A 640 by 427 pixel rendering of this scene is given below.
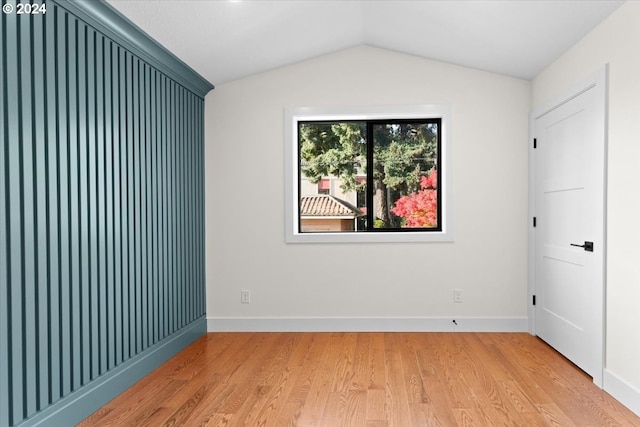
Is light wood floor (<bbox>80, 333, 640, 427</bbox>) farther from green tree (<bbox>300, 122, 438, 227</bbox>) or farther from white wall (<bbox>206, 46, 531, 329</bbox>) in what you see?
green tree (<bbox>300, 122, 438, 227</bbox>)

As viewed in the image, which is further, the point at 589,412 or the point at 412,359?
the point at 412,359

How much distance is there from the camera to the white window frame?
432 centimetres

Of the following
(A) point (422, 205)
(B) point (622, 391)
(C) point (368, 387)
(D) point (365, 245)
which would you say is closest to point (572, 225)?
(B) point (622, 391)

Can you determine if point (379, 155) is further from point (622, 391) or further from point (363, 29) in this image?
point (622, 391)

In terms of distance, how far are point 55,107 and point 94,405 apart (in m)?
1.62

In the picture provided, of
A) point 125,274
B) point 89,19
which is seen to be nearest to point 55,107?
point 89,19

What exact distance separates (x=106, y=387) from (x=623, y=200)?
320 centimetres

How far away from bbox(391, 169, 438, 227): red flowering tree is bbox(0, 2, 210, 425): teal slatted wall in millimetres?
2149

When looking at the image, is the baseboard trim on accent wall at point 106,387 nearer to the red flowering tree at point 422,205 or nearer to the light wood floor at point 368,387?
the light wood floor at point 368,387

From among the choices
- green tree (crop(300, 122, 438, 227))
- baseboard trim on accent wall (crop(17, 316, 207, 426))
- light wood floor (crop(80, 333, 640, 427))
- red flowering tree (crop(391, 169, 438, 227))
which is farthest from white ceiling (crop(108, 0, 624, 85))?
light wood floor (crop(80, 333, 640, 427))

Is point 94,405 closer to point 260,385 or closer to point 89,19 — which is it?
point 260,385

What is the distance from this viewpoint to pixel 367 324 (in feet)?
14.3

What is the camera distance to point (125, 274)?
2.96 m

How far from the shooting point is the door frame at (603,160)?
9.56ft
